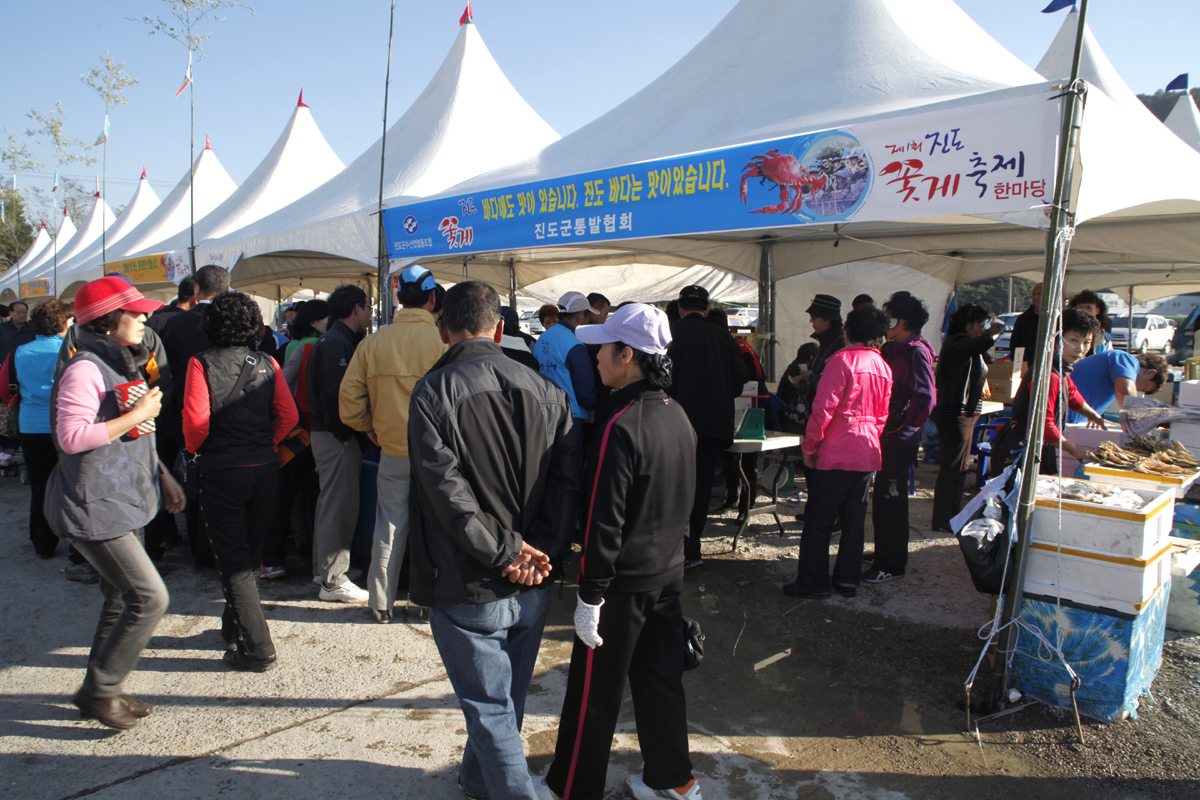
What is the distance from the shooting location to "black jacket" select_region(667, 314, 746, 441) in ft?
14.2

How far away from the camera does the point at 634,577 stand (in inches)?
80.6

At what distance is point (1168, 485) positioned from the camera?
3.30 meters

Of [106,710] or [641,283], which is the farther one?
[641,283]

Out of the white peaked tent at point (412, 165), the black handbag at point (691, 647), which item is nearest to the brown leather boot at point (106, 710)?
the black handbag at point (691, 647)

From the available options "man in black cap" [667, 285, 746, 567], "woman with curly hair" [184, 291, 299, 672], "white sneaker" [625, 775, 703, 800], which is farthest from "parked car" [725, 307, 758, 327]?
"white sneaker" [625, 775, 703, 800]

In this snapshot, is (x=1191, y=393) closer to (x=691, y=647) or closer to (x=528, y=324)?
(x=691, y=647)

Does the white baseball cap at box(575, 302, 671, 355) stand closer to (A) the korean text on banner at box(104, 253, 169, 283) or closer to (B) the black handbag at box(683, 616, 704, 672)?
(B) the black handbag at box(683, 616, 704, 672)

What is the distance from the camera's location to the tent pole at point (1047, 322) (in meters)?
2.67

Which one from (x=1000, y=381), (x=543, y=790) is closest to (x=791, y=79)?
(x=543, y=790)

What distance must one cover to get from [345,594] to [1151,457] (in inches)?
176

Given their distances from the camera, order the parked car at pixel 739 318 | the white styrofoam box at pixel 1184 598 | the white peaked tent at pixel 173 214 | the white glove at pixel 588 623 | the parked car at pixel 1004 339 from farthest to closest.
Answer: the parked car at pixel 1004 339
the parked car at pixel 739 318
the white peaked tent at pixel 173 214
the white styrofoam box at pixel 1184 598
the white glove at pixel 588 623

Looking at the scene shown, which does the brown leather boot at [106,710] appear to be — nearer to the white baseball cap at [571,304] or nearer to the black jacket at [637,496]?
the black jacket at [637,496]

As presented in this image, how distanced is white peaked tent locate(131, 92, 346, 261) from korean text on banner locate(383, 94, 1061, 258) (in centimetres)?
727

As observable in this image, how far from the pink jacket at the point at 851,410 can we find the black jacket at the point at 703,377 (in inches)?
23.2
